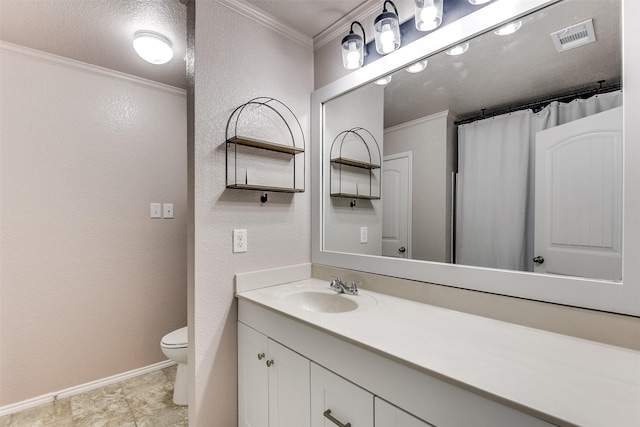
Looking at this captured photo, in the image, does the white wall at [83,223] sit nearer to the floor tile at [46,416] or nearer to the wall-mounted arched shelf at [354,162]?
the floor tile at [46,416]

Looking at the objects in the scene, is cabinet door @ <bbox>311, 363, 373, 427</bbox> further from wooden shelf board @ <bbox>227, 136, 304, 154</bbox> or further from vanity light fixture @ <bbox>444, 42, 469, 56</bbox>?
vanity light fixture @ <bbox>444, 42, 469, 56</bbox>

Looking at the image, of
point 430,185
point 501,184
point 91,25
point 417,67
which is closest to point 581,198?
point 501,184

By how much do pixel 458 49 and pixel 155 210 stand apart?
2.37 meters

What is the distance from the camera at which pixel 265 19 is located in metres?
1.64

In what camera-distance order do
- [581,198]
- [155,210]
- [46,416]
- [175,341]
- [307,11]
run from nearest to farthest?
1. [581,198]
2. [307,11]
3. [46,416]
4. [175,341]
5. [155,210]

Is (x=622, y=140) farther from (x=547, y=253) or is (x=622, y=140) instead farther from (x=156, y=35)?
(x=156, y=35)

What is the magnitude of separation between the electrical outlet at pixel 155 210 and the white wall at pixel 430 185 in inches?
79.4

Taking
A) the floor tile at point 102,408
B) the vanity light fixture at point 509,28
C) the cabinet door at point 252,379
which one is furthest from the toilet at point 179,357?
the vanity light fixture at point 509,28

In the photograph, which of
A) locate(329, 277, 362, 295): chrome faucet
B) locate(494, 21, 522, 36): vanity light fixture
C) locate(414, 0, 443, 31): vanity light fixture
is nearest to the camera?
locate(494, 21, 522, 36): vanity light fixture

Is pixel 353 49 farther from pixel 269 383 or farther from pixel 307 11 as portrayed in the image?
pixel 269 383

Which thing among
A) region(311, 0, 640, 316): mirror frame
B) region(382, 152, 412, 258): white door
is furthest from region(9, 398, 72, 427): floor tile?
A: region(382, 152, 412, 258): white door

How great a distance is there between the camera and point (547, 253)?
1.01 meters

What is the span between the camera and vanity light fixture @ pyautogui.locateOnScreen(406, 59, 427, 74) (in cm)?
135

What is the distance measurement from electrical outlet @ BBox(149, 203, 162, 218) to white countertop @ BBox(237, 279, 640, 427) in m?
1.73
